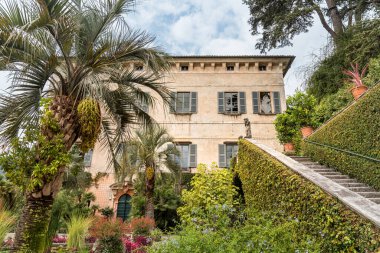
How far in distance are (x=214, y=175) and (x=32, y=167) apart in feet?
21.2

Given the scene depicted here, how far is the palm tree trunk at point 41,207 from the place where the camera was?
396 cm

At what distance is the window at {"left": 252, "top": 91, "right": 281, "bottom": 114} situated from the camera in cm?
1664

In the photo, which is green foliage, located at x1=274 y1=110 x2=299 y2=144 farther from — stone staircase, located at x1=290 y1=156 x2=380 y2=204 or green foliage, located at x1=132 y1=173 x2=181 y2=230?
green foliage, located at x1=132 y1=173 x2=181 y2=230

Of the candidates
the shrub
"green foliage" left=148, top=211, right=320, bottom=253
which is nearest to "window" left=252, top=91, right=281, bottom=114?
the shrub

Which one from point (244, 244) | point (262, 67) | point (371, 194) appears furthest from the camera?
point (262, 67)

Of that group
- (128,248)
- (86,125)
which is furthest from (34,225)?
(128,248)

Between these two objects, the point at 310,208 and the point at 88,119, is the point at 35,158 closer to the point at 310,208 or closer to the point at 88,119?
the point at 88,119

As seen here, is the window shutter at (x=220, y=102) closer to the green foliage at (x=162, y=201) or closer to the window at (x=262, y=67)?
the window at (x=262, y=67)

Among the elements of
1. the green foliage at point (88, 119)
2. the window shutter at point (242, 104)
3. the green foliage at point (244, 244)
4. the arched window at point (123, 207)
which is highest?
the window shutter at point (242, 104)

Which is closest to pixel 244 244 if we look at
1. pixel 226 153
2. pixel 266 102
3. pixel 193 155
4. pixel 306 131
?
pixel 306 131

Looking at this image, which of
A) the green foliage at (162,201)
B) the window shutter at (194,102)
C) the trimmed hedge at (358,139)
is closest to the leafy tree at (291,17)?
the window shutter at (194,102)

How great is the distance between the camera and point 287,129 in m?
10.3

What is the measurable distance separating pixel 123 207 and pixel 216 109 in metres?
8.15

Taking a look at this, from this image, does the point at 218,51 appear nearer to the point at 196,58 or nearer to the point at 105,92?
the point at 196,58
